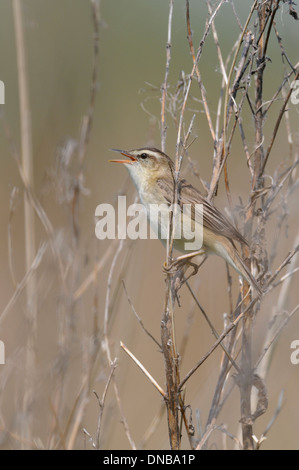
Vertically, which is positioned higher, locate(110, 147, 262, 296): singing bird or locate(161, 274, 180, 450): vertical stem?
locate(110, 147, 262, 296): singing bird

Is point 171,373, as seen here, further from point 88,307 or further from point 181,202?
point 88,307

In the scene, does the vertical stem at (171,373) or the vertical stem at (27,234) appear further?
the vertical stem at (27,234)

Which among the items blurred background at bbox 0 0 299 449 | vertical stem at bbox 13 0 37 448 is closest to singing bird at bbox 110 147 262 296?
blurred background at bbox 0 0 299 449

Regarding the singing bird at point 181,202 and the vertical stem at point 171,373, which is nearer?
the vertical stem at point 171,373

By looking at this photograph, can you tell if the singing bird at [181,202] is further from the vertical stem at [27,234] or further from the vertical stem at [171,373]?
the vertical stem at [27,234]

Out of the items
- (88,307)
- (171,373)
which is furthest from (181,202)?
(88,307)

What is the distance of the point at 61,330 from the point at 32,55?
4.24 m

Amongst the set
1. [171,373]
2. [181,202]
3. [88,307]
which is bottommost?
[171,373]

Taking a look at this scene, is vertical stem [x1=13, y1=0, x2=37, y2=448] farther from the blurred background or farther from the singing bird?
the singing bird

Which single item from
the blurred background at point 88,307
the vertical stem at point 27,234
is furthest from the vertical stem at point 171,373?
the vertical stem at point 27,234

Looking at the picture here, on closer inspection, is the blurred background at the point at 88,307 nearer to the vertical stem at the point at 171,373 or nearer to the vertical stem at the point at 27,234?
the vertical stem at the point at 27,234

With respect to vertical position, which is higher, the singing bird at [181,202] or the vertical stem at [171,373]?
the singing bird at [181,202]

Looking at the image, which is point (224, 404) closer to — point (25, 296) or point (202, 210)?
point (202, 210)

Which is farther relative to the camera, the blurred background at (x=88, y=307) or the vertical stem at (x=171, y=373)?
the blurred background at (x=88, y=307)
